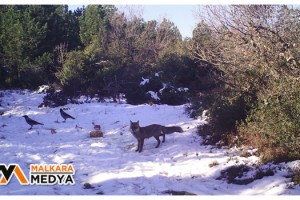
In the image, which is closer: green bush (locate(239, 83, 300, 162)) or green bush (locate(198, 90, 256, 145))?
green bush (locate(239, 83, 300, 162))

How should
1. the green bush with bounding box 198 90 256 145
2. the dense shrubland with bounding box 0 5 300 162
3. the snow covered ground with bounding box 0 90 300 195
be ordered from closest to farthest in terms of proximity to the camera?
the snow covered ground with bounding box 0 90 300 195 → the dense shrubland with bounding box 0 5 300 162 → the green bush with bounding box 198 90 256 145

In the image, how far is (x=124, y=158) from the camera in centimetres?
814

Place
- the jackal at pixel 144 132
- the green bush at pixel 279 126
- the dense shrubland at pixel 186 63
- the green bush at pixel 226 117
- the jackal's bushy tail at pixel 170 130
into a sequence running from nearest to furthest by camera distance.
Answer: the green bush at pixel 279 126 → the dense shrubland at pixel 186 63 → the green bush at pixel 226 117 → the jackal at pixel 144 132 → the jackal's bushy tail at pixel 170 130

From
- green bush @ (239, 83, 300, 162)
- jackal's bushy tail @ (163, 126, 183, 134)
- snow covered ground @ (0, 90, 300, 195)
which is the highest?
green bush @ (239, 83, 300, 162)

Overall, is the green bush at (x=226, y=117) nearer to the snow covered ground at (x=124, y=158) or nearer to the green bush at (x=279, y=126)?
the snow covered ground at (x=124, y=158)

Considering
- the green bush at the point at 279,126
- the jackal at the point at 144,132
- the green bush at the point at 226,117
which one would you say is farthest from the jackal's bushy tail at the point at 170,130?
the green bush at the point at 279,126

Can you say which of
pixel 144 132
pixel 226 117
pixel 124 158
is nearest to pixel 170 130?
pixel 144 132

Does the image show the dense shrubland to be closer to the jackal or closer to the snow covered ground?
the snow covered ground

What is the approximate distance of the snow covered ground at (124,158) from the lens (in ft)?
19.9

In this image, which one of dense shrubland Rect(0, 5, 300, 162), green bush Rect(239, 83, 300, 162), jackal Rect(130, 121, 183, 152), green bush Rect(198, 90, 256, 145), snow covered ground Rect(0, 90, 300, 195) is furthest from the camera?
jackal Rect(130, 121, 183, 152)

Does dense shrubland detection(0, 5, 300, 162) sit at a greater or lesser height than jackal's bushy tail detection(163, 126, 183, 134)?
greater

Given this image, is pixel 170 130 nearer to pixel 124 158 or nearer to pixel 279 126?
pixel 124 158

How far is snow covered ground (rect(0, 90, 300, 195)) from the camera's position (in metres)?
6.06

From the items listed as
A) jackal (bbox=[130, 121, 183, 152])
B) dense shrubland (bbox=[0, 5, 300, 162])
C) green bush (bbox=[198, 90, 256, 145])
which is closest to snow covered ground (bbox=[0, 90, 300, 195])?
jackal (bbox=[130, 121, 183, 152])
